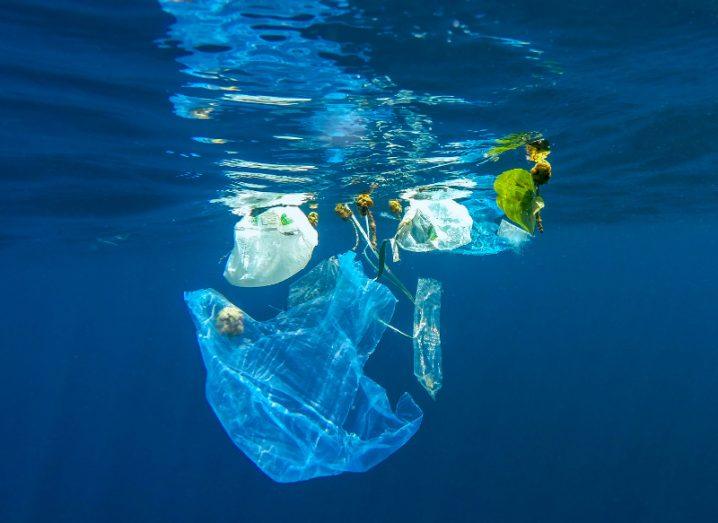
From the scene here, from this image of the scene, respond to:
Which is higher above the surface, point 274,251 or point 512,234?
point 274,251

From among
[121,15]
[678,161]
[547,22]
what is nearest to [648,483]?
[678,161]

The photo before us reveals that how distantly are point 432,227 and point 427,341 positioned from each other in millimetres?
1564

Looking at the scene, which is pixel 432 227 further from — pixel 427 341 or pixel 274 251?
pixel 274 251

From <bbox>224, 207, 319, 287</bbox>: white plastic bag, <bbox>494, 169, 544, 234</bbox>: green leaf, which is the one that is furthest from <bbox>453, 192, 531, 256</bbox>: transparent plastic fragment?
<bbox>494, 169, 544, 234</bbox>: green leaf

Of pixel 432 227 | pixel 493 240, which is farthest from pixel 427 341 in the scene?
pixel 493 240

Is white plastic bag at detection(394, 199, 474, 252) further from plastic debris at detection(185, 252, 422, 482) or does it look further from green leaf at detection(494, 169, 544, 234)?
green leaf at detection(494, 169, 544, 234)

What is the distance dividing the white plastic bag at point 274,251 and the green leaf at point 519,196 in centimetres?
373

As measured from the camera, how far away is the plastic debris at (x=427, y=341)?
5.07m

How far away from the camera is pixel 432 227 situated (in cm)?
614

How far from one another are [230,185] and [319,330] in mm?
10312

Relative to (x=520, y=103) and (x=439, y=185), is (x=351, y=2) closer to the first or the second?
(x=520, y=103)

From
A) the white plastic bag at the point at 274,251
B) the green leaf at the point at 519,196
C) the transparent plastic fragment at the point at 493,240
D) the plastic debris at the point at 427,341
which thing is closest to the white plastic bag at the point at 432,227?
the transparent plastic fragment at the point at 493,240

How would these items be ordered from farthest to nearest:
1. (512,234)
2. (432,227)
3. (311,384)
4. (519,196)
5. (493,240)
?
(493,240) → (512,234) → (432,227) → (311,384) → (519,196)

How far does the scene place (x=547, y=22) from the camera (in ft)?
21.1
